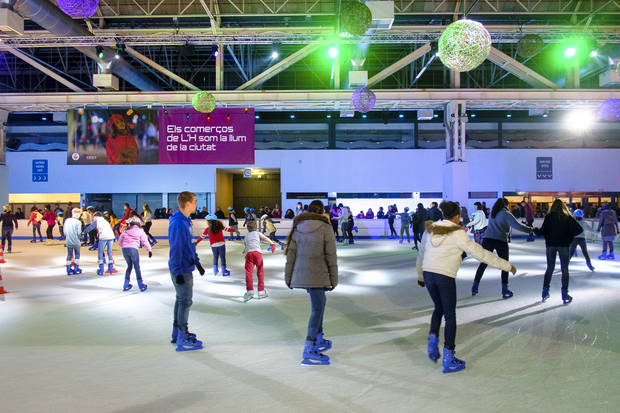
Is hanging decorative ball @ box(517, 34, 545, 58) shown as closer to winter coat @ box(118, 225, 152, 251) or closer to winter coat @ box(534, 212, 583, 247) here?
winter coat @ box(534, 212, 583, 247)

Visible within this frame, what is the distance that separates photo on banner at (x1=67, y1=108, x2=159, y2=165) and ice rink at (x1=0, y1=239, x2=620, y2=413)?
6.93m

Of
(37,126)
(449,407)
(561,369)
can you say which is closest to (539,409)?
(449,407)

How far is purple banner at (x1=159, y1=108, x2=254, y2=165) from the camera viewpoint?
13438 mm

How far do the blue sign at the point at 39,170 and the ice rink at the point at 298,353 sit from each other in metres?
16.3

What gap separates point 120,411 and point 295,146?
2040cm

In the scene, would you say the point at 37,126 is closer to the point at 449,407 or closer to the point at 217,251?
the point at 217,251

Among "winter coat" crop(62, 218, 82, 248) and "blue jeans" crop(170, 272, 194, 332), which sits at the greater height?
"winter coat" crop(62, 218, 82, 248)

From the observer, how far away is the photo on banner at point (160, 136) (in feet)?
44.1

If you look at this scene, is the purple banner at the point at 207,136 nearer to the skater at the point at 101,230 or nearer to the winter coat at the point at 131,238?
the skater at the point at 101,230

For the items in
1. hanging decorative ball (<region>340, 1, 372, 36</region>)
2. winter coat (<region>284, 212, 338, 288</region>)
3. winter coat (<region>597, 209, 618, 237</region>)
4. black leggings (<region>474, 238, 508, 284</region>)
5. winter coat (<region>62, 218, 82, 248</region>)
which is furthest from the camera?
winter coat (<region>597, 209, 618, 237</region>)

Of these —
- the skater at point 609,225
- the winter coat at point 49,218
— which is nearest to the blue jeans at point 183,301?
the skater at point 609,225

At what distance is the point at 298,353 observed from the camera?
13.3ft

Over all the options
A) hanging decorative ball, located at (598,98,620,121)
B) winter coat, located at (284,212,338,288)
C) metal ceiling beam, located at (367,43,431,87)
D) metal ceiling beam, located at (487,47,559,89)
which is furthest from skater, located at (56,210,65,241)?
hanging decorative ball, located at (598,98,620,121)

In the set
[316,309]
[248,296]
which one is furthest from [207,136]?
[316,309]
